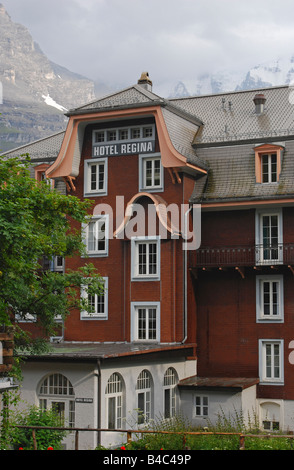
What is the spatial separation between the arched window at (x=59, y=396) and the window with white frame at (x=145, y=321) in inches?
239

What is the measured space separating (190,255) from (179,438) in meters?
17.1

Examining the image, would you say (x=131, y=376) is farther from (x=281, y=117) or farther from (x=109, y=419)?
(x=281, y=117)

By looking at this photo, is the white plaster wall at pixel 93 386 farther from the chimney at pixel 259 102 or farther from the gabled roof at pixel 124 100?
the chimney at pixel 259 102

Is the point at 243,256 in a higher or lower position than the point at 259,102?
lower

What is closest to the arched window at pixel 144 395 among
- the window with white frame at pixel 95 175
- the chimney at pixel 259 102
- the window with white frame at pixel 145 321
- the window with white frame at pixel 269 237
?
the window with white frame at pixel 145 321

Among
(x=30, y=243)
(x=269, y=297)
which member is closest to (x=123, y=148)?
(x=269, y=297)

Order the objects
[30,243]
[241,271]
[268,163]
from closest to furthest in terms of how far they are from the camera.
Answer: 1. [30,243]
2. [241,271]
3. [268,163]

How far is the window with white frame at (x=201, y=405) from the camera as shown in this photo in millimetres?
37094

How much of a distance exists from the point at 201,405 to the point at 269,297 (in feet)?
20.3

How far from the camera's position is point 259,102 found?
1656 inches

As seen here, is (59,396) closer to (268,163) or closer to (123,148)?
(123,148)

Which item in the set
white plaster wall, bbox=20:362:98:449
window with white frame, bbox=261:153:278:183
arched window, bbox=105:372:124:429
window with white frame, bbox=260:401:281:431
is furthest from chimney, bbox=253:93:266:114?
white plaster wall, bbox=20:362:98:449

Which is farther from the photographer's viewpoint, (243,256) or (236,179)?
(236,179)

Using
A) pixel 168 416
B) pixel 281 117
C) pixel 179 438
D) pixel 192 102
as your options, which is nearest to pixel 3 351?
pixel 179 438
